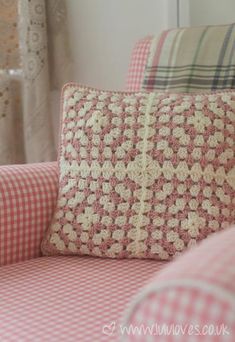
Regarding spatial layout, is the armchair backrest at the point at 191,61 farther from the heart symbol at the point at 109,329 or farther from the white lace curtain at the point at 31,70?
the heart symbol at the point at 109,329

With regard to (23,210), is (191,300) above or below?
above

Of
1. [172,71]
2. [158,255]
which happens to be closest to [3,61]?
[172,71]

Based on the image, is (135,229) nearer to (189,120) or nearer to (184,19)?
(189,120)

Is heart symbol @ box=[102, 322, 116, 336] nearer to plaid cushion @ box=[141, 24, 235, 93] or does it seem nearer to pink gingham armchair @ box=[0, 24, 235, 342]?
pink gingham armchair @ box=[0, 24, 235, 342]

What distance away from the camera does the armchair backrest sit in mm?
Result: 1267

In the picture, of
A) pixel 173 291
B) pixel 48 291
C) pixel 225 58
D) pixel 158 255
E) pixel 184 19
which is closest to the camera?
pixel 173 291

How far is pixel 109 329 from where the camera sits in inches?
31.1

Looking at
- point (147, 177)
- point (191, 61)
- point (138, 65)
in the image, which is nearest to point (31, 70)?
point (138, 65)

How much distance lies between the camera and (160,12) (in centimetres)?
187

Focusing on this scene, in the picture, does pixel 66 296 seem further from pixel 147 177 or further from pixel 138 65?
pixel 138 65

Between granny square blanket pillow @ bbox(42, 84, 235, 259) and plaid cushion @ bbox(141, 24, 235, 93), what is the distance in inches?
6.0

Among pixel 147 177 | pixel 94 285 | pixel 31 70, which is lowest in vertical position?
pixel 94 285

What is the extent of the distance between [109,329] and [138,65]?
82cm

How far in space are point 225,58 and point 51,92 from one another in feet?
2.58
